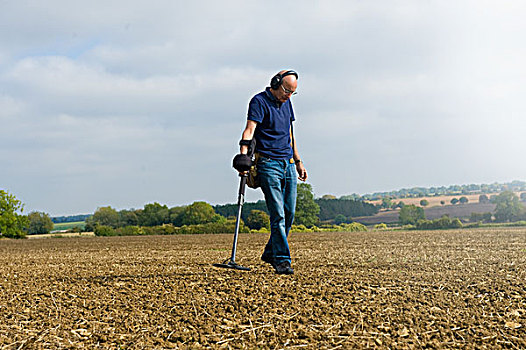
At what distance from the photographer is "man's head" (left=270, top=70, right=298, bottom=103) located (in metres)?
5.92

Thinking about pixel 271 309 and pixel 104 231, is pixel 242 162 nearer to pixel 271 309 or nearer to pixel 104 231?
pixel 271 309

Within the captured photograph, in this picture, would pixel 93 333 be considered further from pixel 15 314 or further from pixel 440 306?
pixel 440 306

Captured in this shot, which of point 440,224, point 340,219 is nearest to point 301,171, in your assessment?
point 440,224

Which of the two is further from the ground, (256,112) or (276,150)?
(256,112)

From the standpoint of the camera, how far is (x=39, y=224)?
106ft

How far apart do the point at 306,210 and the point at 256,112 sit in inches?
824

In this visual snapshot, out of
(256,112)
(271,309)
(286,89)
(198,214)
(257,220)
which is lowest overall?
(271,309)

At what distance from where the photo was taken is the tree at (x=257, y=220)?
1029 inches

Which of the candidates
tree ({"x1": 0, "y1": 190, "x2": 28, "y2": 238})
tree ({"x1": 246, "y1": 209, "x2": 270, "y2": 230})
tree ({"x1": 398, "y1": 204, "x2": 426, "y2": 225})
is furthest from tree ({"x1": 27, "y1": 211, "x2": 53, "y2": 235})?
tree ({"x1": 398, "y1": 204, "x2": 426, "y2": 225})

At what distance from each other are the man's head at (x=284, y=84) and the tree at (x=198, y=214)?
22280 millimetres

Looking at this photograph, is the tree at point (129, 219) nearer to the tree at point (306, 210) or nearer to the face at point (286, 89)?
the tree at point (306, 210)

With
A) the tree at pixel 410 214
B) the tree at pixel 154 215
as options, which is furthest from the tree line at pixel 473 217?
the tree at pixel 154 215

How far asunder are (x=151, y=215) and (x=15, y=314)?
24570mm

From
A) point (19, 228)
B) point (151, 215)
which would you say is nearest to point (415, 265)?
point (151, 215)
